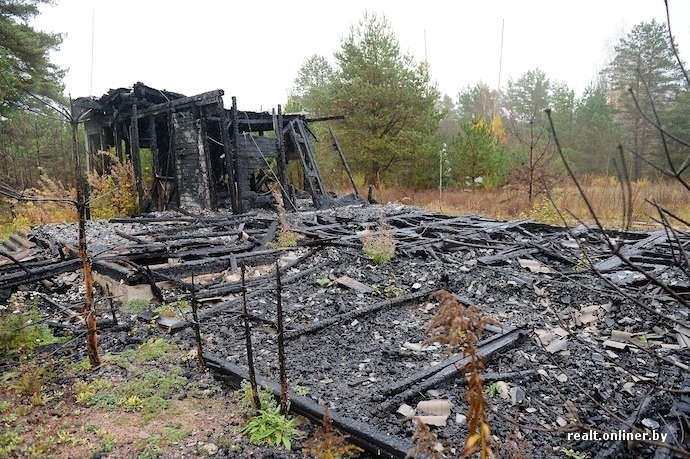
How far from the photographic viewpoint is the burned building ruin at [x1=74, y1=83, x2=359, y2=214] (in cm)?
1296

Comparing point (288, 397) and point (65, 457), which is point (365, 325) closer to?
point (288, 397)

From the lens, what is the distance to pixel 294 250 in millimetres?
7883

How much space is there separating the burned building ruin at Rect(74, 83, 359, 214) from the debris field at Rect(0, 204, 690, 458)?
4.24 meters

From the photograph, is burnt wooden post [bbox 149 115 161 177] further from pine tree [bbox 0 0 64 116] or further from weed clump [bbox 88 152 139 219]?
pine tree [bbox 0 0 64 116]

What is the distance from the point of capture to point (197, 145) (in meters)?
13.1

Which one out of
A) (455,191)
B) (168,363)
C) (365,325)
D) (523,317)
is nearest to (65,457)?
(168,363)

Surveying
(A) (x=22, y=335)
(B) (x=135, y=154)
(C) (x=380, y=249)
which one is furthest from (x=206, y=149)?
(A) (x=22, y=335)

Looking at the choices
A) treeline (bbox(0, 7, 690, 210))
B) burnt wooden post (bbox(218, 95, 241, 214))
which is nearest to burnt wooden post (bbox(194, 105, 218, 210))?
burnt wooden post (bbox(218, 95, 241, 214))

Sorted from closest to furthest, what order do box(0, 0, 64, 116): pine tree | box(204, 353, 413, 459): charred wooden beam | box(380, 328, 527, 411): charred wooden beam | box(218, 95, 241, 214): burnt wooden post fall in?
box(204, 353, 413, 459): charred wooden beam
box(380, 328, 527, 411): charred wooden beam
box(218, 95, 241, 214): burnt wooden post
box(0, 0, 64, 116): pine tree

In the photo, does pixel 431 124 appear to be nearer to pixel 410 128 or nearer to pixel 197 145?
pixel 410 128

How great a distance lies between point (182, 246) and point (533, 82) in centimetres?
3601

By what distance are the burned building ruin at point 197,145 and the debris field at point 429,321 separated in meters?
4.24

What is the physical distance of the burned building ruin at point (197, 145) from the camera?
12961 millimetres

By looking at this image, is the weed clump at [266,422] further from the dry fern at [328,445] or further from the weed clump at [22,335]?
the weed clump at [22,335]
